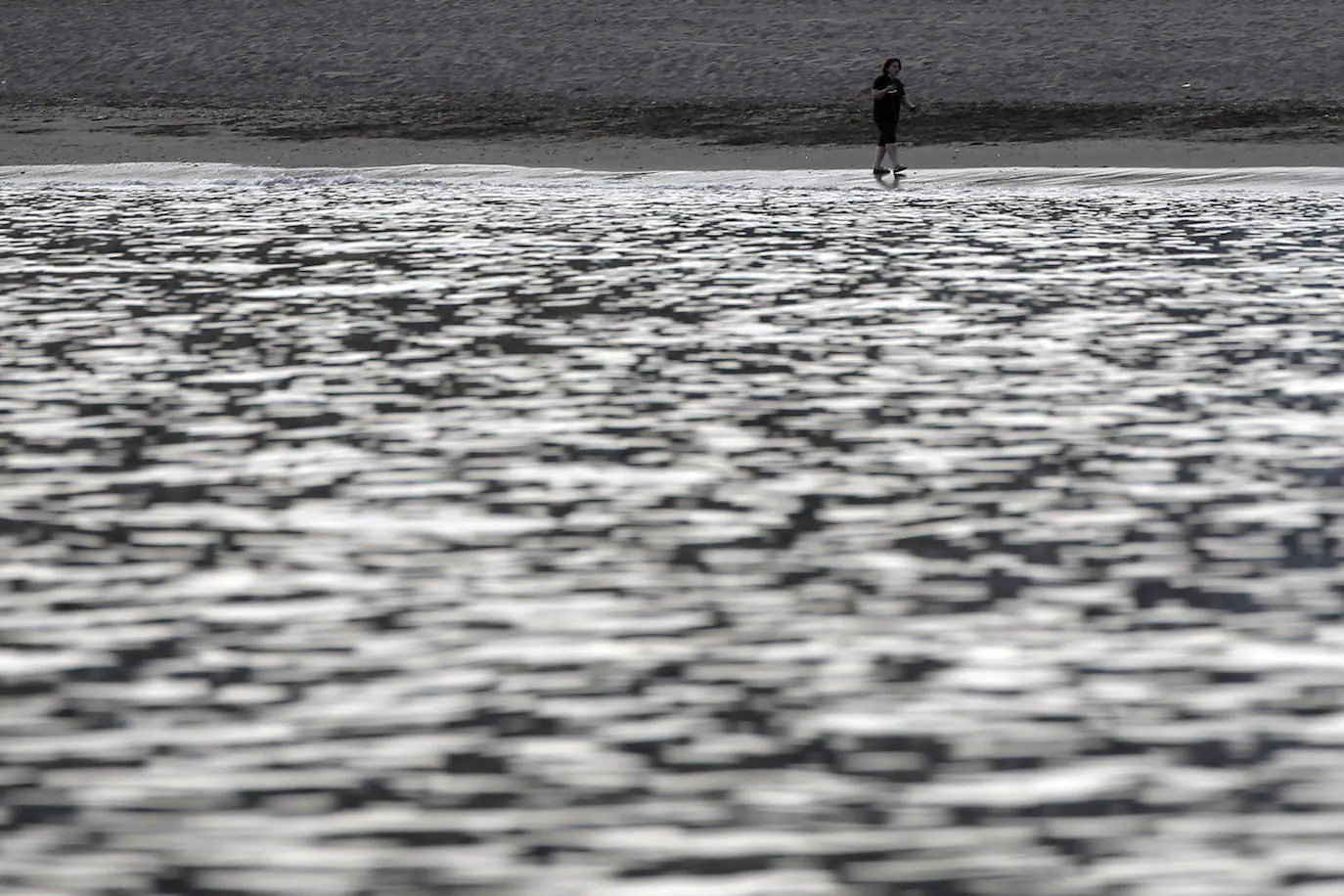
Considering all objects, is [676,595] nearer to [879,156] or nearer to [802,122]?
[879,156]

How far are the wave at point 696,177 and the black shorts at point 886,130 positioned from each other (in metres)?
0.62

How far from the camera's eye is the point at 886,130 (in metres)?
30.1

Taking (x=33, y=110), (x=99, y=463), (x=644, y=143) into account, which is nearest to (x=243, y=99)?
(x=33, y=110)

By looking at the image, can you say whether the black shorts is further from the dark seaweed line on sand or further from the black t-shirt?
the dark seaweed line on sand

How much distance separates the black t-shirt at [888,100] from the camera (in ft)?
96.5

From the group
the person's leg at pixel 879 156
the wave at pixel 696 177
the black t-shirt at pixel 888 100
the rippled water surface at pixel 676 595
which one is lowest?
the rippled water surface at pixel 676 595

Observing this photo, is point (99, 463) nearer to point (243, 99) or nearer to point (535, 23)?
point (243, 99)

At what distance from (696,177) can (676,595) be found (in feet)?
77.8

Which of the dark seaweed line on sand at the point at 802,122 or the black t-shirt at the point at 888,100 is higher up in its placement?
the black t-shirt at the point at 888,100

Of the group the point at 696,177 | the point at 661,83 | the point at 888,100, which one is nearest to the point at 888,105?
the point at 888,100

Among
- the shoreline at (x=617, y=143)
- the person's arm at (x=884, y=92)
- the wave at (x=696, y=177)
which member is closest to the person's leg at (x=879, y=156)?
the wave at (x=696, y=177)

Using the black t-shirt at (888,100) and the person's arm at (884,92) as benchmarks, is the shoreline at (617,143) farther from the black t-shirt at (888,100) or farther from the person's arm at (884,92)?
the person's arm at (884,92)

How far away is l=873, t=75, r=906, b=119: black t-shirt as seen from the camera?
29422 mm

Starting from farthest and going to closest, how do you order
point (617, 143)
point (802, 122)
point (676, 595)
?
point (802, 122) → point (617, 143) → point (676, 595)
